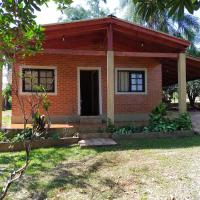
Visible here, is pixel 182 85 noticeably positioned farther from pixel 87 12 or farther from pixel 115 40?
pixel 87 12

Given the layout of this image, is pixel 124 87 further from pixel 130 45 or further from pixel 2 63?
pixel 2 63

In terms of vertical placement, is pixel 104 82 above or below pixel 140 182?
above

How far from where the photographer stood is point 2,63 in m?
3.92

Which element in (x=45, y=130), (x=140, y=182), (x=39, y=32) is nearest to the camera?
(x=39, y=32)

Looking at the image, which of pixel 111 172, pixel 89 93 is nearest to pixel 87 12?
pixel 89 93

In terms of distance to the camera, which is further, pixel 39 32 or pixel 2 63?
pixel 2 63

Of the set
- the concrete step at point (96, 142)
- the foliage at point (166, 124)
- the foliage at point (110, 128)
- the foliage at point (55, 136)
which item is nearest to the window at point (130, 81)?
the foliage at point (166, 124)

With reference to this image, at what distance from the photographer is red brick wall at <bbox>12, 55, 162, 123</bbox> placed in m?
14.5

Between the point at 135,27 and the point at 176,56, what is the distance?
6.40 ft

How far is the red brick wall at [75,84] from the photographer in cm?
1451

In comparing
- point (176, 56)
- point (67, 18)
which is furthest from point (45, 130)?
point (67, 18)

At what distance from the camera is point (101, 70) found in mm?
15164

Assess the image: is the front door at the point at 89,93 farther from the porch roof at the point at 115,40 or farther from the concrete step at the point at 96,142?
the concrete step at the point at 96,142

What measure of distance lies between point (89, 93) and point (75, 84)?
1648 millimetres
